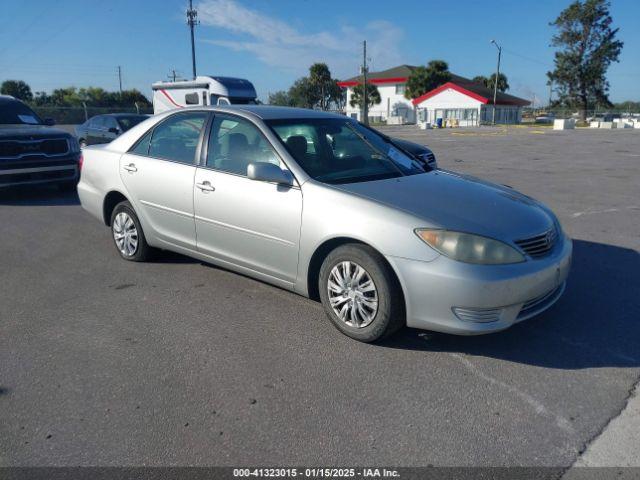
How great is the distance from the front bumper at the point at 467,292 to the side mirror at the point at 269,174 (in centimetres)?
103

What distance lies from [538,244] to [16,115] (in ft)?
32.4

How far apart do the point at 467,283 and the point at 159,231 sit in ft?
9.94

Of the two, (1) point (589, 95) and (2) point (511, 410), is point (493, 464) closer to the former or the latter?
(2) point (511, 410)

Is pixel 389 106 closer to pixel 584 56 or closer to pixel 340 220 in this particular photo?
pixel 584 56

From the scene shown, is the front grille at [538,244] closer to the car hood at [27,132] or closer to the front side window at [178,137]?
the front side window at [178,137]

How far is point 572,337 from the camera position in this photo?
3740 mm

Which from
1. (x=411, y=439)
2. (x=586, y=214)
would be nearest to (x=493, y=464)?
(x=411, y=439)

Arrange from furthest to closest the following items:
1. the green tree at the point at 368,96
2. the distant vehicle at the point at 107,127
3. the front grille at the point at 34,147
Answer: the green tree at the point at 368,96
the distant vehicle at the point at 107,127
the front grille at the point at 34,147

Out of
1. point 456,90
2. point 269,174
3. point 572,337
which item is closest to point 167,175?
point 269,174

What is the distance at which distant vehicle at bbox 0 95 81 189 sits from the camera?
8.84 meters

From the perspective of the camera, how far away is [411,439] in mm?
2674

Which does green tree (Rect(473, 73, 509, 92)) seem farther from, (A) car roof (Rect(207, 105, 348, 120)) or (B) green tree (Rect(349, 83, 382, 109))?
(A) car roof (Rect(207, 105, 348, 120))

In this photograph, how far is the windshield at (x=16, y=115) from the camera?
9859 millimetres

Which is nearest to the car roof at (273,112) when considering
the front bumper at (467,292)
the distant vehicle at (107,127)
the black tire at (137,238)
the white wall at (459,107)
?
the black tire at (137,238)
